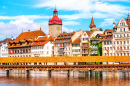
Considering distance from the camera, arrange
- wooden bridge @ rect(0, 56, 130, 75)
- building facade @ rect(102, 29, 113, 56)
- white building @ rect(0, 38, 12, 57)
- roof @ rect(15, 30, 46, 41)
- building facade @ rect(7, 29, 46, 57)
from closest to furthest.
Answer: wooden bridge @ rect(0, 56, 130, 75)
building facade @ rect(102, 29, 113, 56)
building facade @ rect(7, 29, 46, 57)
roof @ rect(15, 30, 46, 41)
white building @ rect(0, 38, 12, 57)

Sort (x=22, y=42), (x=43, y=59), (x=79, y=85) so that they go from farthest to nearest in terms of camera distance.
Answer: (x=22, y=42), (x=43, y=59), (x=79, y=85)

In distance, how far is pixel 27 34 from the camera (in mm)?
182375

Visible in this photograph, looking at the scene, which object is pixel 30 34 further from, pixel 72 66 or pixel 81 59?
pixel 72 66

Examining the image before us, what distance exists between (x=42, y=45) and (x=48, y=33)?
61.4ft

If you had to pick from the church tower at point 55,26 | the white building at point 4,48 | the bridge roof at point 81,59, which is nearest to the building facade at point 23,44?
the church tower at point 55,26

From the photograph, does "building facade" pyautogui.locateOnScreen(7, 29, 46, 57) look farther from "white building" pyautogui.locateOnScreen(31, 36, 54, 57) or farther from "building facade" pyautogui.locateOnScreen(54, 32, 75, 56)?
"building facade" pyautogui.locateOnScreen(54, 32, 75, 56)

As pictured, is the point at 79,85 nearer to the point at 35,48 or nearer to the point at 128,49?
the point at 128,49

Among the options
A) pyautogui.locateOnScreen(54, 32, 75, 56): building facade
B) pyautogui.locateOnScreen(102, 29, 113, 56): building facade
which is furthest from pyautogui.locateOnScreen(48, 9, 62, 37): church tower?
pyautogui.locateOnScreen(102, 29, 113, 56): building facade

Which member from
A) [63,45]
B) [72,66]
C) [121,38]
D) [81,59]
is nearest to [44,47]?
[63,45]

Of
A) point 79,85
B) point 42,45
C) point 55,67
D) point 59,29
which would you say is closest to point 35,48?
point 42,45

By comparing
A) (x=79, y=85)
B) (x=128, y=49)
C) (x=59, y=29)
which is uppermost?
(x=59, y=29)

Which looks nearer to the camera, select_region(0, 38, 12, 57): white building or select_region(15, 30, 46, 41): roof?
select_region(15, 30, 46, 41): roof

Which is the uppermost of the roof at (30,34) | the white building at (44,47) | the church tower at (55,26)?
the church tower at (55,26)

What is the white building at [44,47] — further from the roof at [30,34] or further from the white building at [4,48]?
the white building at [4,48]
